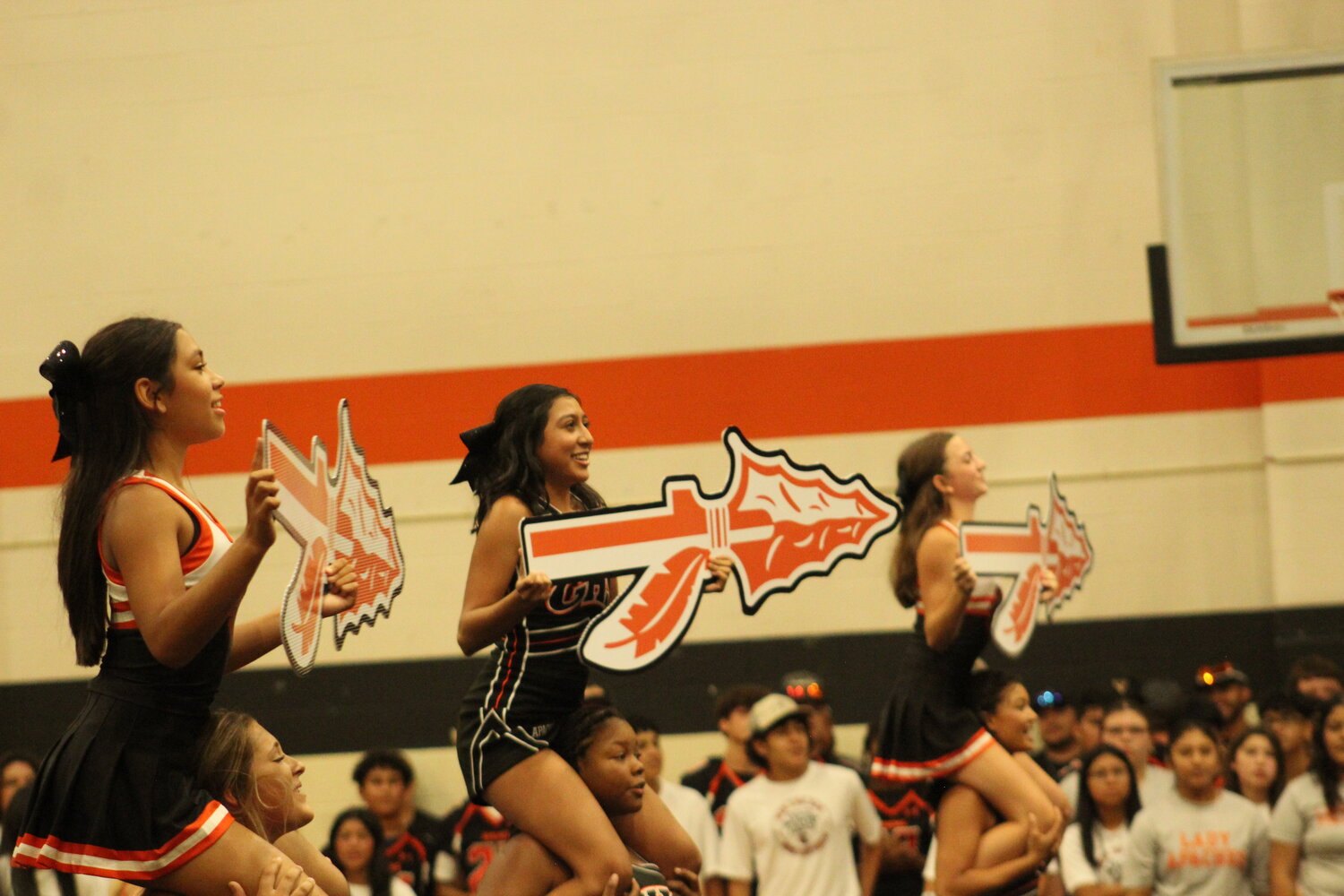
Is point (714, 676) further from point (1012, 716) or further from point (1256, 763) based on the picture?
point (1012, 716)

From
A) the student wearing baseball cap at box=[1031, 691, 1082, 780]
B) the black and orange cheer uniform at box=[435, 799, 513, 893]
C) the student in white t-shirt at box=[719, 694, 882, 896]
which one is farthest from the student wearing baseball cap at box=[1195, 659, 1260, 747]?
the black and orange cheer uniform at box=[435, 799, 513, 893]

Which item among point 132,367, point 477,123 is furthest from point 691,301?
point 132,367

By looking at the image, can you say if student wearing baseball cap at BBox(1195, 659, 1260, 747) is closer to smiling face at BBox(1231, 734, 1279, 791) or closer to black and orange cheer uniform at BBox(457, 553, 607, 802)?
smiling face at BBox(1231, 734, 1279, 791)

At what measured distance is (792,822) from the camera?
606cm

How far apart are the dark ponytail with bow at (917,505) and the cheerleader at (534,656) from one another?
1.23m

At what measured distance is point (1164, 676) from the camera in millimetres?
7453

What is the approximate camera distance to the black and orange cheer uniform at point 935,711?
454cm

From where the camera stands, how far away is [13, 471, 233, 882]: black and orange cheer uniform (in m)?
2.66

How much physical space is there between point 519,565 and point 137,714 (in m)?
1.10

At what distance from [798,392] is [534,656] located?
4.20m

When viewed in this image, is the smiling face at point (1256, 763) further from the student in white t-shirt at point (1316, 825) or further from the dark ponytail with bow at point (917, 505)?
the dark ponytail with bow at point (917, 505)

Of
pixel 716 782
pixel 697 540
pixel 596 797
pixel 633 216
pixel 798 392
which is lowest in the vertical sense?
pixel 716 782

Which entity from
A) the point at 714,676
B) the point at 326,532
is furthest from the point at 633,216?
the point at 326,532

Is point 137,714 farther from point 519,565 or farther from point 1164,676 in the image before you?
point 1164,676
